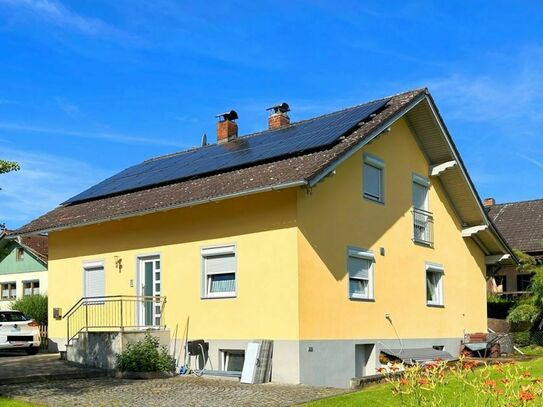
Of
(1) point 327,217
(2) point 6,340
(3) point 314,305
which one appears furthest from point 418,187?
(2) point 6,340

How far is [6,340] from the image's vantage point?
68.7 feet

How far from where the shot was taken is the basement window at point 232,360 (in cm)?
1669

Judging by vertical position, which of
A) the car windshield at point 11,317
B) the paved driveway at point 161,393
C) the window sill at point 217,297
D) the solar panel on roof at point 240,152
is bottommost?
the paved driveway at point 161,393

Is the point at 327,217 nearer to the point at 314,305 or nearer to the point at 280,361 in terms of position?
the point at 314,305

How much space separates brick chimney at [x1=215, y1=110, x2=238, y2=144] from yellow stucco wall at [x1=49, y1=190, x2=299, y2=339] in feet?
20.9

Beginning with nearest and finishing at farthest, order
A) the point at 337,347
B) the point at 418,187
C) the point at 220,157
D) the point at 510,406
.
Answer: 1. the point at 510,406
2. the point at 337,347
3. the point at 220,157
4. the point at 418,187

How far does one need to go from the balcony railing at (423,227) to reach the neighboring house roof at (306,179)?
155cm

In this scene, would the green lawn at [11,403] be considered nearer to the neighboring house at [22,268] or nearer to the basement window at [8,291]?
the neighboring house at [22,268]

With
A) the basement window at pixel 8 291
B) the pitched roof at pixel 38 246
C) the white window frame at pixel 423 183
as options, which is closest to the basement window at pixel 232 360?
the white window frame at pixel 423 183

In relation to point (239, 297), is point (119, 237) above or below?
above

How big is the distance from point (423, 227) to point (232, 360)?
7776mm

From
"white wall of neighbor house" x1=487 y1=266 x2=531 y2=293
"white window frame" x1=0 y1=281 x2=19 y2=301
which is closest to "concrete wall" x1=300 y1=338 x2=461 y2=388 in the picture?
"white wall of neighbor house" x1=487 y1=266 x2=531 y2=293

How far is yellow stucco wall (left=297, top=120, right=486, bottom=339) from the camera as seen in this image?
16.0 m

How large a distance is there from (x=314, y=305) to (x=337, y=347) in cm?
141
